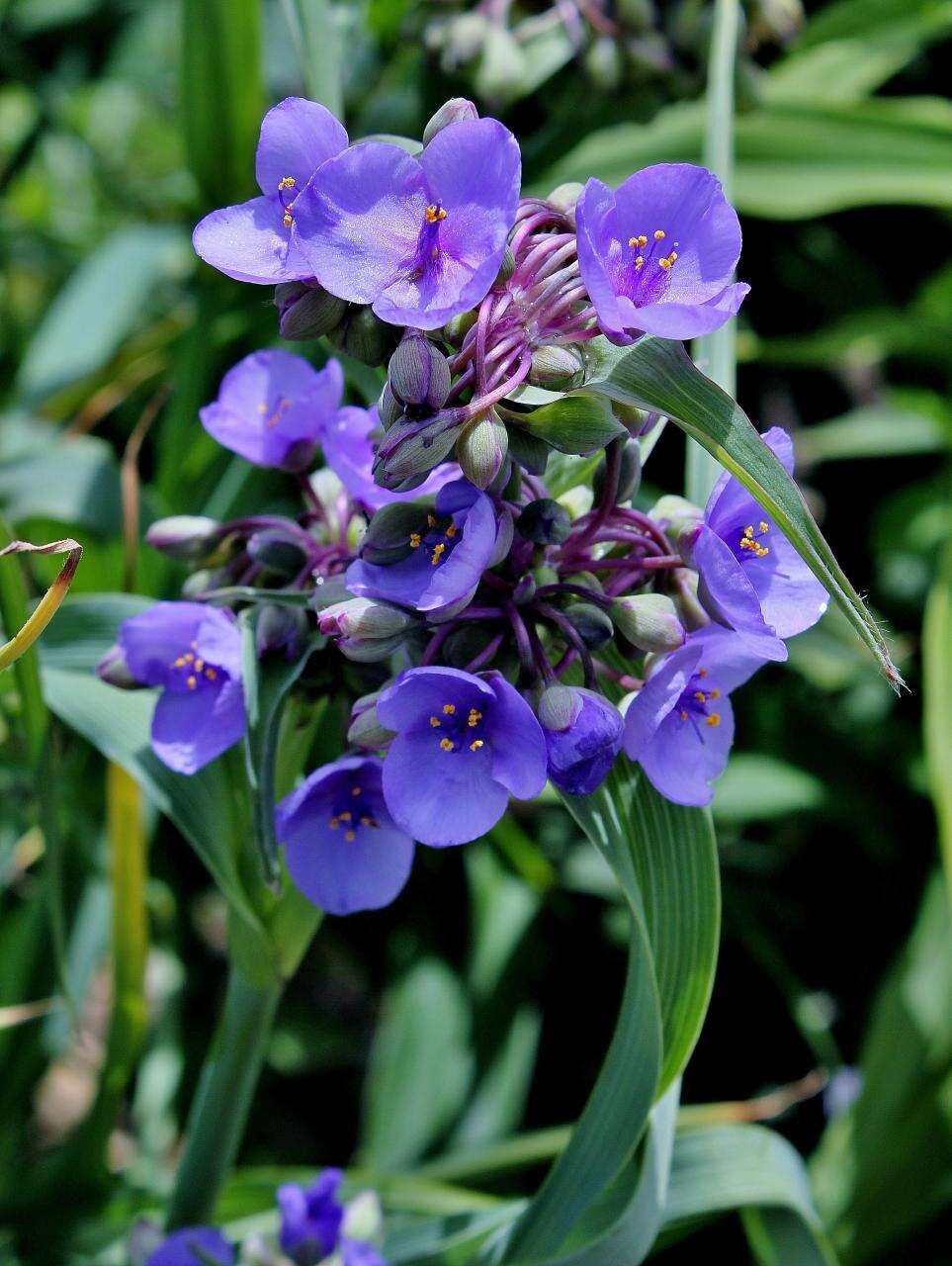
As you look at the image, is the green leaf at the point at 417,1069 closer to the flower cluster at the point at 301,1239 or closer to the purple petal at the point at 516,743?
the flower cluster at the point at 301,1239

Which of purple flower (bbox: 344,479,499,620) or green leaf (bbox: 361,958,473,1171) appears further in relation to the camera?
green leaf (bbox: 361,958,473,1171)

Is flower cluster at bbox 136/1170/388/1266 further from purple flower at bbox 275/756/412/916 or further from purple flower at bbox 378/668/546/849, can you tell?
purple flower at bbox 378/668/546/849

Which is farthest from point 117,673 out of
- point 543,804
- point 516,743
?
point 543,804

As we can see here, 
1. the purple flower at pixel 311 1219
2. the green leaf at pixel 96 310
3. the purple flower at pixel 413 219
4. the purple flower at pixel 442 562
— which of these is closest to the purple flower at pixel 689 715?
the purple flower at pixel 442 562

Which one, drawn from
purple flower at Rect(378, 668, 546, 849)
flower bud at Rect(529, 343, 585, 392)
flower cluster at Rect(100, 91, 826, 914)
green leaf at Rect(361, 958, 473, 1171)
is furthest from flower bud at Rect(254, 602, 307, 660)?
green leaf at Rect(361, 958, 473, 1171)

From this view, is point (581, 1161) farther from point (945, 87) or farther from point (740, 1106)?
point (945, 87)

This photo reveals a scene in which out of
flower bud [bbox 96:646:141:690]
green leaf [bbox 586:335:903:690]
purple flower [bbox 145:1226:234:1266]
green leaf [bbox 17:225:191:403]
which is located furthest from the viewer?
green leaf [bbox 17:225:191:403]

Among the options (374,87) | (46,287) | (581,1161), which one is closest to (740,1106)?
(581,1161)
